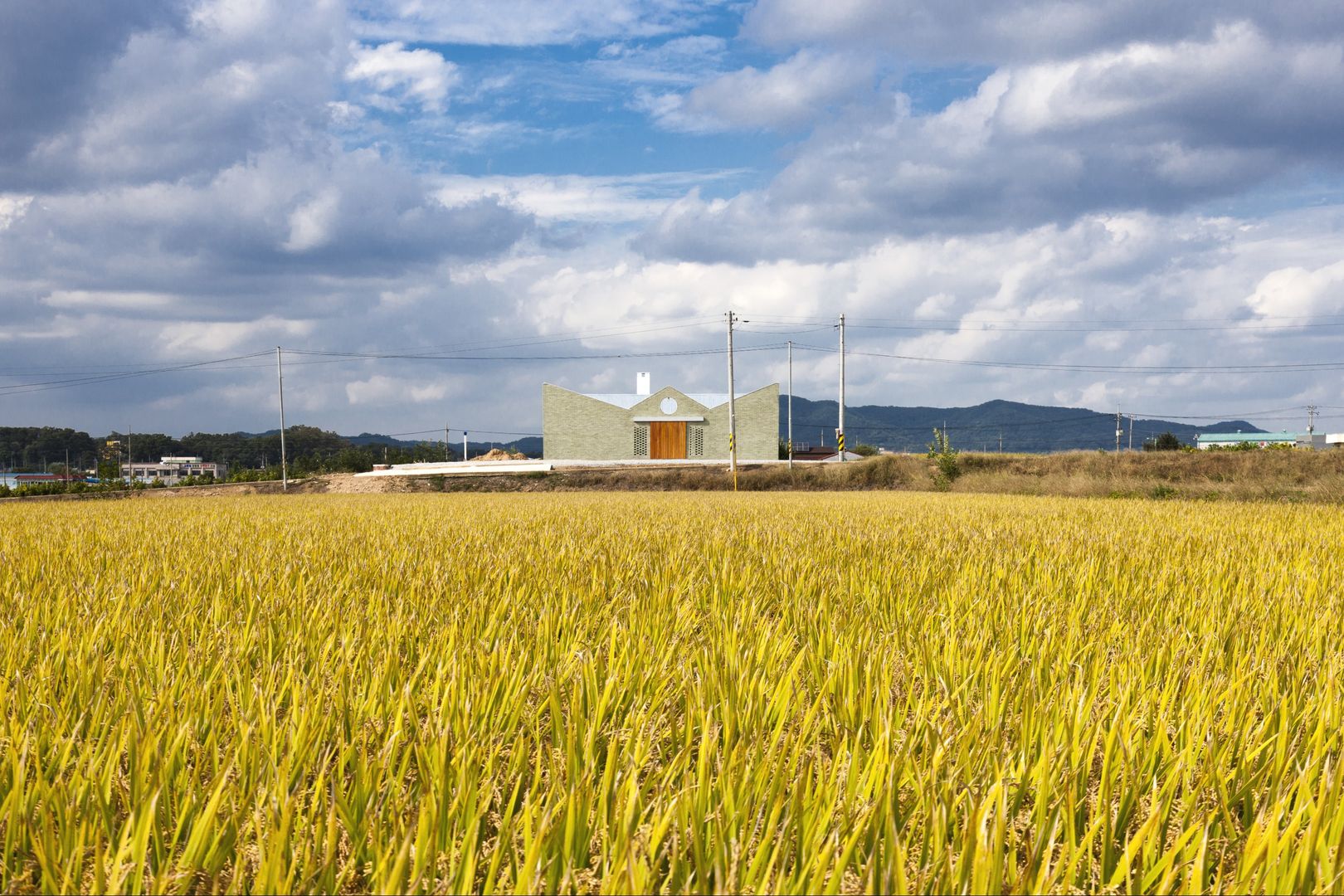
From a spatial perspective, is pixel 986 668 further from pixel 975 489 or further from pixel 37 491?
pixel 37 491

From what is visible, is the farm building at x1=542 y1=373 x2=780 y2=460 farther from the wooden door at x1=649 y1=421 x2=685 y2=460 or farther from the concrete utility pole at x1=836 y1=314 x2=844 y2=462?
the concrete utility pole at x1=836 y1=314 x2=844 y2=462

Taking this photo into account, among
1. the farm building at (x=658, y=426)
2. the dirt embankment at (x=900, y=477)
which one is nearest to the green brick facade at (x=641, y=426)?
the farm building at (x=658, y=426)

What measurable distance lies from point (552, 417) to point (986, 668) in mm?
61688

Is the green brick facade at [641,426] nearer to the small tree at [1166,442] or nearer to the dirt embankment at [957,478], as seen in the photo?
the dirt embankment at [957,478]

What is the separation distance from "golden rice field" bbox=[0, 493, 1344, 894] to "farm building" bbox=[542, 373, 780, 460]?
55280 millimetres

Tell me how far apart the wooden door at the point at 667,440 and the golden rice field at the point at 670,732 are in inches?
2190

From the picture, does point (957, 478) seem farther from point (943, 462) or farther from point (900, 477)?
point (900, 477)

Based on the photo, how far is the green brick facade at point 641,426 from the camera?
201ft

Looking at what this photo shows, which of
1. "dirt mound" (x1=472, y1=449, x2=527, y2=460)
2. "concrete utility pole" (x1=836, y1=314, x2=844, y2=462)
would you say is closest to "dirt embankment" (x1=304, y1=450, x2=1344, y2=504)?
"concrete utility pole" (x1=836, y1=314, x2=844, y2=462)

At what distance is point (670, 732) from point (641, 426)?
60.2m

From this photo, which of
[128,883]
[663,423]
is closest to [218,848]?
[128,883]

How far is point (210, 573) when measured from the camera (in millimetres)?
6059

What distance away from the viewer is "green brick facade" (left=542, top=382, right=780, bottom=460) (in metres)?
61.2

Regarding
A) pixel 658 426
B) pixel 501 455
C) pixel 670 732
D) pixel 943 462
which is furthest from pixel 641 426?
pixel 670 732
